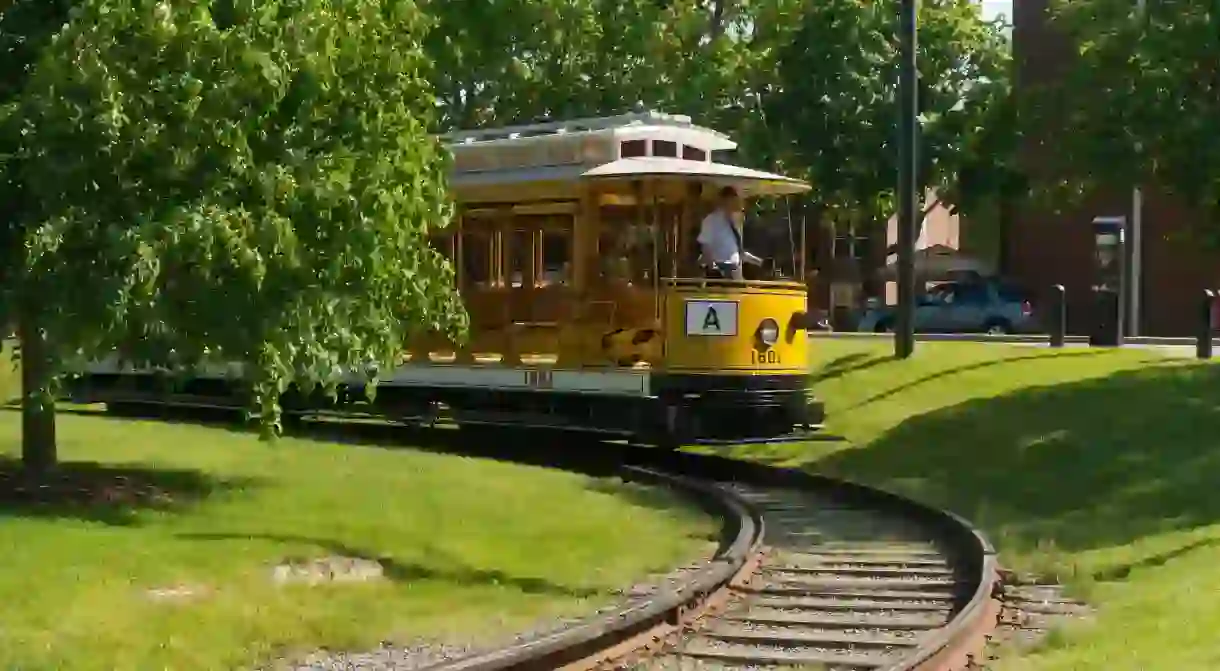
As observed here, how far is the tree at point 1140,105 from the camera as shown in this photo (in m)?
18.3

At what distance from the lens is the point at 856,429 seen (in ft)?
63.7

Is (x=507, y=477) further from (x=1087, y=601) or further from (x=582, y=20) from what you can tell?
(x=582, y=20)

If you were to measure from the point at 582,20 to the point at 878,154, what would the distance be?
14979 mm

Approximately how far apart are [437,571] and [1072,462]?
25.7ft

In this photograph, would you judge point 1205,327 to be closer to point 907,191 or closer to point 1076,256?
point 907,191

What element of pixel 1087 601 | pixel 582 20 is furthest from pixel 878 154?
pixel 1087 601

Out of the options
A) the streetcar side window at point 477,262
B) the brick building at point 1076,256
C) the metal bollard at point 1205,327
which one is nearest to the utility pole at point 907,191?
the metal bollard at point 1205,327

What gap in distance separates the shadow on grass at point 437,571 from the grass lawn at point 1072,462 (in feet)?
9.66

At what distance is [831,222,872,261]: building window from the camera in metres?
50.8

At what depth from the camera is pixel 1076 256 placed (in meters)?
47.5

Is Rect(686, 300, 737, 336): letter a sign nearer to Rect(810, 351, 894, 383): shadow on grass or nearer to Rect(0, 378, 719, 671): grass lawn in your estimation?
Rect(0, 378, 719, 671): grass lawn

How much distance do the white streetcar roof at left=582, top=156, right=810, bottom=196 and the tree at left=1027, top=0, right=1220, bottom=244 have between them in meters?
3.51

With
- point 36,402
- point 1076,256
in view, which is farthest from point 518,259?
point 1076,256

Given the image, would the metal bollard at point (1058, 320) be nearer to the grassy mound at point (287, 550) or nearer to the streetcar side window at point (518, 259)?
the streetcar side window at point (518, 259)
